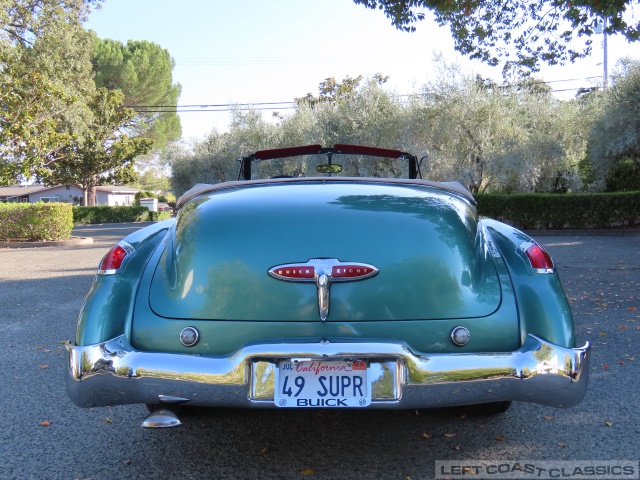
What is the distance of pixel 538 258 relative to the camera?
273 centimetres

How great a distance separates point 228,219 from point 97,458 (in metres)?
1.27

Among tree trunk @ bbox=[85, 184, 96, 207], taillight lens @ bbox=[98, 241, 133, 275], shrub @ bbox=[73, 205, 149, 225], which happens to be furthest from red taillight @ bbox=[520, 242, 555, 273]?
tree trunk @ bbox=[85, 184, 96, 207]

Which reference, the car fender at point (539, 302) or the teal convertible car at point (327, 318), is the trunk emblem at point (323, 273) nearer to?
the teal convertible car at point (327, 318)

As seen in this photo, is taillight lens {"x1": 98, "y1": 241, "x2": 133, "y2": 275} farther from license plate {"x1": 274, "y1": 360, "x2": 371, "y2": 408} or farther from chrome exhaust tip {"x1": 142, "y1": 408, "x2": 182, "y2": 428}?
license plate {"x1": 274, "y1": 360, "x2": 371, "y2": 408}

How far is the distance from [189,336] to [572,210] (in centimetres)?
1935

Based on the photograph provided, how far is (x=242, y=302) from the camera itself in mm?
2438

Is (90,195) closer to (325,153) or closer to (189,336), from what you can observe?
(325,153)

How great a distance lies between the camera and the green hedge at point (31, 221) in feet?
58.5

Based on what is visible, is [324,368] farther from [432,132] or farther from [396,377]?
[432,132]

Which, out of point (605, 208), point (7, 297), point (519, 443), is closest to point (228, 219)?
point (519, 443)

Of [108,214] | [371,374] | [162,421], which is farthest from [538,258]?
[108,214]

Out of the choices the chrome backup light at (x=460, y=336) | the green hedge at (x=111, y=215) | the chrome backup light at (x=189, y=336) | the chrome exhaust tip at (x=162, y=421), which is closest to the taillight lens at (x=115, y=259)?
the chrome backup light at (x=189, y=336)

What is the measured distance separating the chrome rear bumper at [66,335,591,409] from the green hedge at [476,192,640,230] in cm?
1750

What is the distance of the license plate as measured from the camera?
2.27 meters
